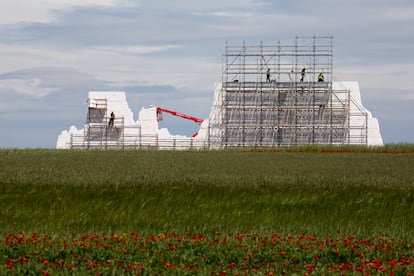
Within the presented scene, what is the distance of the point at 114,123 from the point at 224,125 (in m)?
10.5

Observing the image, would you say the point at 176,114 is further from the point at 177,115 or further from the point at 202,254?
the point at 202,254

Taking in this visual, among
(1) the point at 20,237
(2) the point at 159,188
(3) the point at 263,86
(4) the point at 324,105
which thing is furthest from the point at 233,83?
(1) the point at 20,237

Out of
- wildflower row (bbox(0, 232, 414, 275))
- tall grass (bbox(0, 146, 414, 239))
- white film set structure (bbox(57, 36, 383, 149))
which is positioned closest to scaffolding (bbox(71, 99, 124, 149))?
white film set structure (bbox(57, 36, 383, 149))

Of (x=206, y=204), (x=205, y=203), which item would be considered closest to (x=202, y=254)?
(x=206, y=204)

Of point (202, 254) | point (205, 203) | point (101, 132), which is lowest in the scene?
point (202, 254)

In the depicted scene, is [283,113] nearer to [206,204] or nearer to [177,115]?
[177,115]

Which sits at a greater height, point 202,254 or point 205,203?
point 205,203

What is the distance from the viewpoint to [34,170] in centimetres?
3200

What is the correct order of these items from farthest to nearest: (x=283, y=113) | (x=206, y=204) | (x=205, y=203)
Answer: (x=283, y=113), (x=205, y=203), (x=206, y=204)

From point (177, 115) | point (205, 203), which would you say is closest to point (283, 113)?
point (177, 115)

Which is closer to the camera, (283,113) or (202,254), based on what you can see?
(202,254)

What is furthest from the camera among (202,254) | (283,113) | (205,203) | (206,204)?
(283,113)

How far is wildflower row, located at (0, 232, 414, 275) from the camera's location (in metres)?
12.5

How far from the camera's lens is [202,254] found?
1362 cm
